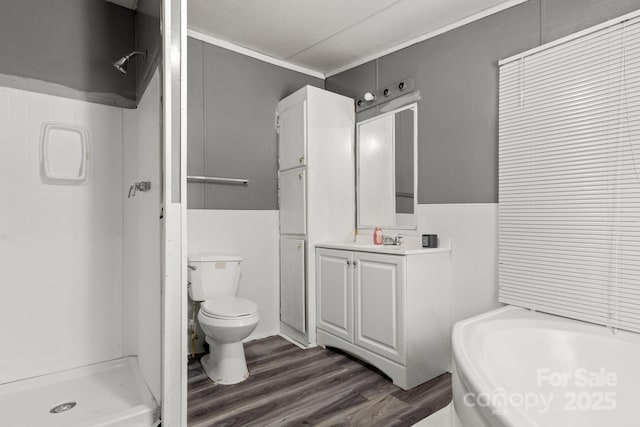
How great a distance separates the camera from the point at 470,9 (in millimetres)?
2283

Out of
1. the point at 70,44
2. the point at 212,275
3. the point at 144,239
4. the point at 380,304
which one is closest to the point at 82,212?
the point at 144,239

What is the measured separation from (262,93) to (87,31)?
4.33 ft

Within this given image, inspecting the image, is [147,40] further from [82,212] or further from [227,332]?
[227,332]

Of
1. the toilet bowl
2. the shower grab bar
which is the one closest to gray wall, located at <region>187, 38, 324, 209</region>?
the shower grab bar

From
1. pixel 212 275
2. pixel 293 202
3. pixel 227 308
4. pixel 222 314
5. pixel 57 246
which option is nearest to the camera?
pixel 57 246

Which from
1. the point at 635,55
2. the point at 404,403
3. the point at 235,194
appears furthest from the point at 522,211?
the point at 235,194

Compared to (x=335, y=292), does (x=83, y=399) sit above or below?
below

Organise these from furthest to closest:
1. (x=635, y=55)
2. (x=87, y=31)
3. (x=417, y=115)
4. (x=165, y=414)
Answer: (x=417, y=115) → (x=87, y=31) → (x=635, y=55) → (x=165, y=414)

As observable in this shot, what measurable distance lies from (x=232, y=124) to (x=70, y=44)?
3.79 feet

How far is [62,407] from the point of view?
1641mm

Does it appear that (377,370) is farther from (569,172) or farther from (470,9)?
(470,9)

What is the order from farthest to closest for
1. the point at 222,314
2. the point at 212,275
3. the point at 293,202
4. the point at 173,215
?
the point at 293,202 < the point at 212,275 < the point at 222,314 < the point at 173,215

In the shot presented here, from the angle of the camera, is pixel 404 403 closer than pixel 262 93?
Yes

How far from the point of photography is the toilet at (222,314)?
6.96 ft
